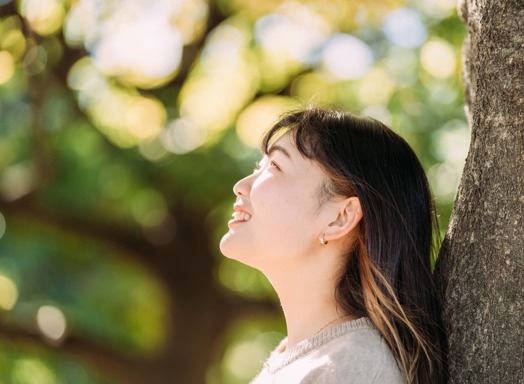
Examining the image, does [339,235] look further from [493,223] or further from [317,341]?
[493,223]

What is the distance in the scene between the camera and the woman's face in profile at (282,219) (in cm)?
248

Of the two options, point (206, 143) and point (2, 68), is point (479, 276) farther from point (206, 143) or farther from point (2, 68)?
point (2, 68)

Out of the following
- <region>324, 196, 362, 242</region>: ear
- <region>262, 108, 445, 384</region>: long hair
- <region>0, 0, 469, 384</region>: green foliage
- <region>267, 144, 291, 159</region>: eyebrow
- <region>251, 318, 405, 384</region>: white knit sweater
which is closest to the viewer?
<region>251, 318, 405, 384</region>: white knit sweater

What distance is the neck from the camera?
8.19ft

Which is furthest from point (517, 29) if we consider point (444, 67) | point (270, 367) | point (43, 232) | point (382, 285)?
point (43, 232)

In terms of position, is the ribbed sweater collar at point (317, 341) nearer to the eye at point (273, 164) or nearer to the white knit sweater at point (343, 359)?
the white knit sweater at point (343, 359)

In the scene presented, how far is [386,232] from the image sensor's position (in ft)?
7.96

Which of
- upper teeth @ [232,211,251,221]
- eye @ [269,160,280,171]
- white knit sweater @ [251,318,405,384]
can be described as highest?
eye @ [269,160,280,171]

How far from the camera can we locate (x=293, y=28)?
927 centimetres

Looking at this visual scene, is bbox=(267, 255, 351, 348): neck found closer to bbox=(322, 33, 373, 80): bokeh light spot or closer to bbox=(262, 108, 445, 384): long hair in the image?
bbox=(262, 108, 445, 384): long hair

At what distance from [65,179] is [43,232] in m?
0.89

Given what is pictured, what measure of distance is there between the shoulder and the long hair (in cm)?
5

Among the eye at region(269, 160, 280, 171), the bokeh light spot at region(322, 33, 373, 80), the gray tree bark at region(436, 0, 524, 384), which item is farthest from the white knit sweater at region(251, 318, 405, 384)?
the bokeh light spot at region(322, 33, 373, 80)

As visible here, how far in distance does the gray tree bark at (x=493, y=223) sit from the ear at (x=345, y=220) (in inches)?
12.4
